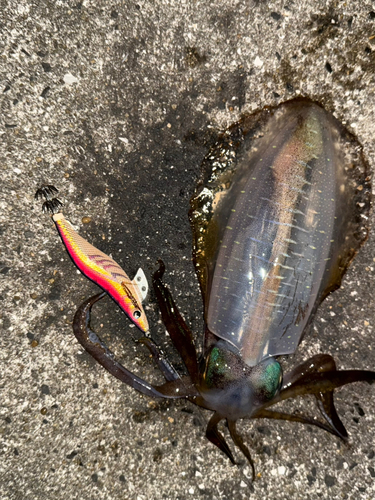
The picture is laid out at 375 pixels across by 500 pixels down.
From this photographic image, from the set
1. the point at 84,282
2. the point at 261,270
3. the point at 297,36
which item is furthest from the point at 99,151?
the point at 297,36

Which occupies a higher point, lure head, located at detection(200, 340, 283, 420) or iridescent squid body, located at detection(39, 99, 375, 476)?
iridescent squid body, located at detection(39, 99, 375, 476)

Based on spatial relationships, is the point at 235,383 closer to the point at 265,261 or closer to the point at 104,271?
the point at 265,261

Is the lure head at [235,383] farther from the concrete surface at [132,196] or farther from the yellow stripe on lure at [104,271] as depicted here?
the yellow stripe on lure at [104,271]

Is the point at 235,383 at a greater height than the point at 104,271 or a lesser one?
lesser

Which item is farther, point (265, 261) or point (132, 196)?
point (132, 196)

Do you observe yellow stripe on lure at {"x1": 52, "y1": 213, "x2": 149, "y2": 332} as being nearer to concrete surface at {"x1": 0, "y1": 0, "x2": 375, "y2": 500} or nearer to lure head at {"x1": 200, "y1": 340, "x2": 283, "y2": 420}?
concrete surface at {"x1": 0, "y1": 0, "x2": 375, "y2": 500}

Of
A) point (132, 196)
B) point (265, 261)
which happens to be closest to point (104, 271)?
point (132, 196)

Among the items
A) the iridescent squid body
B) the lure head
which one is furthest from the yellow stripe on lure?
the lure head
